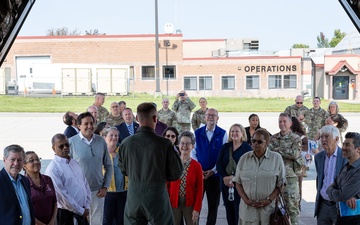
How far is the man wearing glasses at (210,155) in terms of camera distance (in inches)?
274

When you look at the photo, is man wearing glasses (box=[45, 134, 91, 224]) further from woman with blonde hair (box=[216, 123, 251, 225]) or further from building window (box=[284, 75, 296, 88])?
building window (box=[284, 75, 296, 88])

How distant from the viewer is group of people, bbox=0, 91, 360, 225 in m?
4.22

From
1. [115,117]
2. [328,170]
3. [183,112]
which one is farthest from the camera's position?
[183,112]

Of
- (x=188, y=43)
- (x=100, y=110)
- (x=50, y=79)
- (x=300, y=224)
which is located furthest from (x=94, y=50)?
(x=300, y=224)

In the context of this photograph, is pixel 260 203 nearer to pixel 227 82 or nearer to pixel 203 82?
pixel 203 82

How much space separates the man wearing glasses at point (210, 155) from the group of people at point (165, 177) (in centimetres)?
1

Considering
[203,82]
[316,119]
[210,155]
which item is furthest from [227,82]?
[210,155]

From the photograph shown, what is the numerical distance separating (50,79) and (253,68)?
673 inches

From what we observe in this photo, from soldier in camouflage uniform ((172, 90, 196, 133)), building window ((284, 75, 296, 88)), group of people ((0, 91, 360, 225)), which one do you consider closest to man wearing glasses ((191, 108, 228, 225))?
group of people ((0, 91, 360, 225))

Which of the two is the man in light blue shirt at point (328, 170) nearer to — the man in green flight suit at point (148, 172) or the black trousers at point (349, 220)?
the black trousers at point (349, 220)

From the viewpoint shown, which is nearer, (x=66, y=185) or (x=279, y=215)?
(x=279, y=215)

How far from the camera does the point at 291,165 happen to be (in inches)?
271

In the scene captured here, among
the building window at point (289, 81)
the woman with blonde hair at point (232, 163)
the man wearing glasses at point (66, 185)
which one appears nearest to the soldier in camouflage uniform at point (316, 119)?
the woman with blonde hair at point (232, 163)

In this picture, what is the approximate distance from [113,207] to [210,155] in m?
1.66
